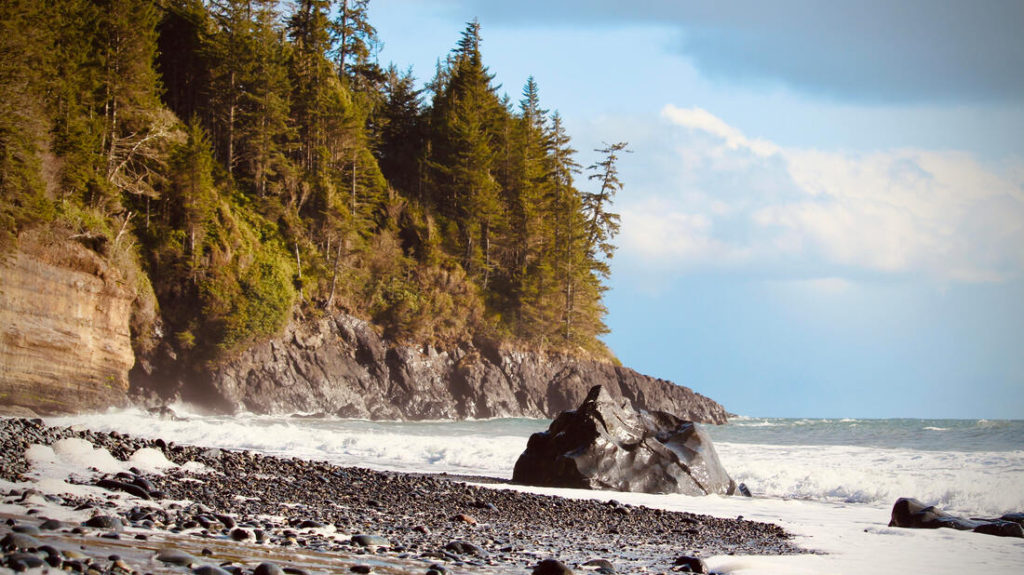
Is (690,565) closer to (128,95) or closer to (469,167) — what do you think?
(128,95)

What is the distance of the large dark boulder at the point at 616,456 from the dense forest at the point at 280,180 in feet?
60.5

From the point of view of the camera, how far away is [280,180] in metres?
38.6

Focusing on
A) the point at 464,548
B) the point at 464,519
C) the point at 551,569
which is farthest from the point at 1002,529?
the point at 464,548

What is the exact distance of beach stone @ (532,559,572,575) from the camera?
4598mm

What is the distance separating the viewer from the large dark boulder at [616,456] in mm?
11773

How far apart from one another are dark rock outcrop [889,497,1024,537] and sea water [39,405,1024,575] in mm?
326

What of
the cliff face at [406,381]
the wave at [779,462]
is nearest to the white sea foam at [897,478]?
the wave at [779,462]

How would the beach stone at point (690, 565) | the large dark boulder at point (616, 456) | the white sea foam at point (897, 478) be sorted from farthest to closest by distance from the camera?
1. the white sea foam at point (897, 478)
2. the large dark boulder at point (616, 456)
3. the beach stone at point (690, 565)

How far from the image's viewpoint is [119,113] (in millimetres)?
28953

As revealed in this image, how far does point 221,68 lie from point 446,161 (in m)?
16.8

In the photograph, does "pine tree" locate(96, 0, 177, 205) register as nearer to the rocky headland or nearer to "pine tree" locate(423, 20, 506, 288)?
the rocky headland

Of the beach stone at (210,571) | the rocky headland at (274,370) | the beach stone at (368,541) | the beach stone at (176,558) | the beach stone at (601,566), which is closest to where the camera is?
the beach stone at (210,571)

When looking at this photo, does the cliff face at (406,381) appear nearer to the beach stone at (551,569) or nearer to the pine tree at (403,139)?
the pine tree at (403,139)

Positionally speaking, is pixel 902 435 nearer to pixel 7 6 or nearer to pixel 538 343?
pixel 538 343
